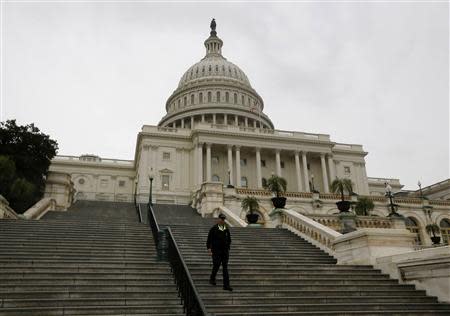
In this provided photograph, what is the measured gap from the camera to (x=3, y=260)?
11.3 meters

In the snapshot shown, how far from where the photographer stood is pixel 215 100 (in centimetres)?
8494

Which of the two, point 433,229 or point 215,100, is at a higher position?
point 215,100

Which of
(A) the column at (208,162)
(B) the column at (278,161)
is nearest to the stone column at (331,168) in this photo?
(B) the column at (278,161)

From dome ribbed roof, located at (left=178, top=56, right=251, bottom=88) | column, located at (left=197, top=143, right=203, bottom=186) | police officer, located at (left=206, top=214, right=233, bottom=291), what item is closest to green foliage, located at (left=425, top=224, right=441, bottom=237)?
column, located at (left=197, top=143, right=203, bottom=186)

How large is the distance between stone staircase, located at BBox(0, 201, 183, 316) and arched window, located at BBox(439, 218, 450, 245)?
33691 mm

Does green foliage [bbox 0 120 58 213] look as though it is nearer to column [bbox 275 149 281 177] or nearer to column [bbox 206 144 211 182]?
column [bbox 206 144 211 182]

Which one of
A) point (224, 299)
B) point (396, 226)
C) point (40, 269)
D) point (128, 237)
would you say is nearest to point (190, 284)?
point (224, 299)

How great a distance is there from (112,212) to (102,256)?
2247cm

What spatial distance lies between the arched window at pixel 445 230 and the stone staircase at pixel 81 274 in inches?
1326

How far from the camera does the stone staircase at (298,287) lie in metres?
9.11

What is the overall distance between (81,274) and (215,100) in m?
76.1

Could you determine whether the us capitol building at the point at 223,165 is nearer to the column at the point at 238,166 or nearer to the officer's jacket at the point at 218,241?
the column at the point at 238,166

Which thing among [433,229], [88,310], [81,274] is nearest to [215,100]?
[433,229]

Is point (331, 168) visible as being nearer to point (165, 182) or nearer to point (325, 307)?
point (165, 182)
